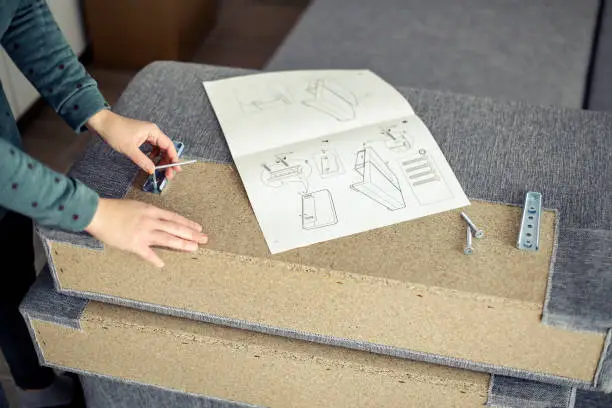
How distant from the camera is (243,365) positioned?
1004 millimetres

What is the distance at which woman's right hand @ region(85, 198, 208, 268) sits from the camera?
2.94 ft

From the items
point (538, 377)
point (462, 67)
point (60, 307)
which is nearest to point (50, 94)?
point (60, 307)

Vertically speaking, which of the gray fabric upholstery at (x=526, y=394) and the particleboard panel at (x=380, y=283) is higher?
the particleboard panel at (x=380, y=283)

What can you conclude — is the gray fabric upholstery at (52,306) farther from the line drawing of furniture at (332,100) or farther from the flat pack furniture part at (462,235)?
the line drawing of furniture at (332,100)

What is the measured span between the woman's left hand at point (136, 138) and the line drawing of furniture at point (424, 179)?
301 mm

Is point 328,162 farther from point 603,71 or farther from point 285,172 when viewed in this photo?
point 603,71

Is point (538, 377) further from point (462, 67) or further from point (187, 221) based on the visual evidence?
point (462, 67)

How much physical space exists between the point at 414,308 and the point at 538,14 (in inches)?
44.9

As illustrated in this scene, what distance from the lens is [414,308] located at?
2.93 feet

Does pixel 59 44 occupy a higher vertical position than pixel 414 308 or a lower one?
higher

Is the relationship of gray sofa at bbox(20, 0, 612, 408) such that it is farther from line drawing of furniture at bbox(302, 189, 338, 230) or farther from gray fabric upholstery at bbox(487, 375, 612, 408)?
line drawing of furniture at bbox(302, 189, 338, 230)

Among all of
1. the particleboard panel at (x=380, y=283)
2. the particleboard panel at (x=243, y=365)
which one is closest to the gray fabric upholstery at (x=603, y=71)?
the particleboard panel at (x=380, y=283)

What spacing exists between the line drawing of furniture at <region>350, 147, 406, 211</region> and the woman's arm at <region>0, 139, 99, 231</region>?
34 centimetres

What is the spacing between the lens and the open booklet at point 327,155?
0.96 metres
